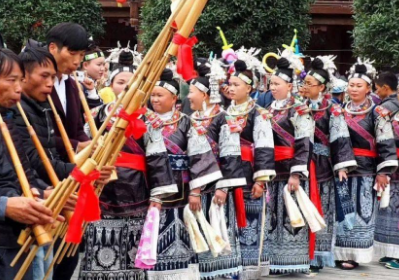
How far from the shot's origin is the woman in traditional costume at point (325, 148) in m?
9.16

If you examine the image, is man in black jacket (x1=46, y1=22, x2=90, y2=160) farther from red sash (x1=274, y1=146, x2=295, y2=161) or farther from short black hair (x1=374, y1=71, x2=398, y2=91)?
short black hair (x1=374, y1=71, x2=398, y2=91)

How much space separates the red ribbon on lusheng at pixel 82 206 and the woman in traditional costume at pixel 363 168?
17.8 feet

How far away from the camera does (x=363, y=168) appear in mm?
9477

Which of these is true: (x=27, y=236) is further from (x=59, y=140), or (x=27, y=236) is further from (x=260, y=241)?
(x=260, y=241)

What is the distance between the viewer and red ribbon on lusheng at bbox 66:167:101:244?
4.27 metres

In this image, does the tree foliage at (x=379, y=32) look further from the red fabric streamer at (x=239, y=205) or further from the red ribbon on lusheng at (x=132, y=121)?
the red ribbon on lusheng at (x=132, y=121)

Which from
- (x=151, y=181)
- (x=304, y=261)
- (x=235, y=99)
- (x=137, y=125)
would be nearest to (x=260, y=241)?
(x=304, y=261)

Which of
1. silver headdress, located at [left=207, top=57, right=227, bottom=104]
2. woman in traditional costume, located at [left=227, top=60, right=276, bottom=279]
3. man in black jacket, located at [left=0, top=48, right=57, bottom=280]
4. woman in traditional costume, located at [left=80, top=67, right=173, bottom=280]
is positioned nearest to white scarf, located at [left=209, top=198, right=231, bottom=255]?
woman in traditional costume, located at [left=227, top=60, right=276, bottom=279]

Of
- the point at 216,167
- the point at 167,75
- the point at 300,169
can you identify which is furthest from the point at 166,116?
the point at 300,169

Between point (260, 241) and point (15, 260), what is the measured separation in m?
4.47

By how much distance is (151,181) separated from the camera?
664 centimetres

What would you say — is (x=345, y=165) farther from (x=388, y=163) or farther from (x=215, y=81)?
(x=215, y=81)

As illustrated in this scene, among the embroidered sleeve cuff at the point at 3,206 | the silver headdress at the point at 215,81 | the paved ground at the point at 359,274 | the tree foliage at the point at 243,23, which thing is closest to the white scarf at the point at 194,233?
the silver headdress at the point at 215,81

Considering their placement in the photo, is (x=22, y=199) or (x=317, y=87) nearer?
(x=22, y=199)
